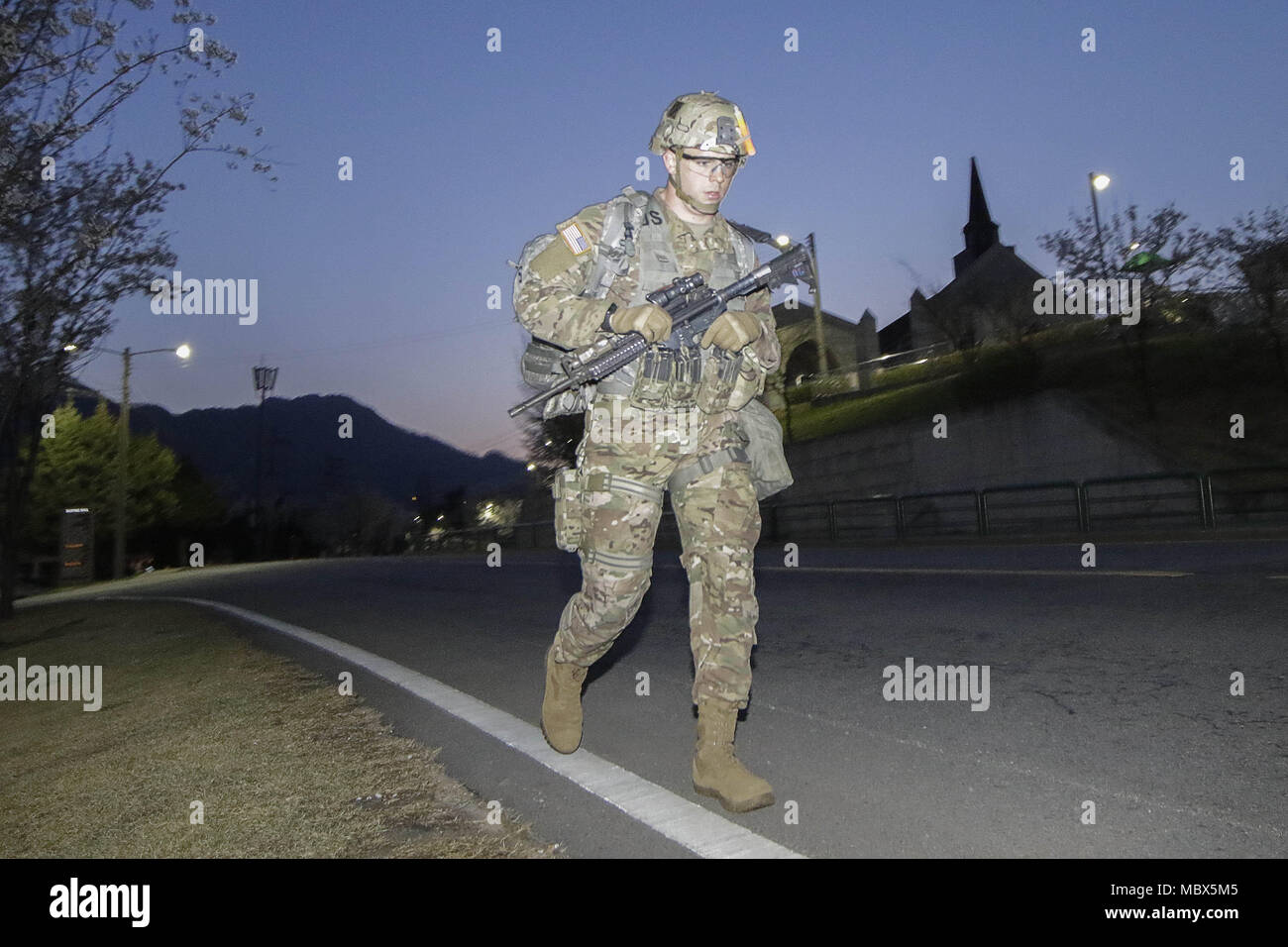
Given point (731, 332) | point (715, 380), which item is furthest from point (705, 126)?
point (715, 380)

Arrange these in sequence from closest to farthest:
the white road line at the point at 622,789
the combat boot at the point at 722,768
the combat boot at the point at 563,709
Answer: the white road line at the point at 622,789 < the combat boot at the point at 722,768 < the combat boot at the point at 563,709

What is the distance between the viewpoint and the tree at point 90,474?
46.2 m

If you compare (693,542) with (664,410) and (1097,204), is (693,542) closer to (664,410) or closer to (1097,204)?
(664,410)

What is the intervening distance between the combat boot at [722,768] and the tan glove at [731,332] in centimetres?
119

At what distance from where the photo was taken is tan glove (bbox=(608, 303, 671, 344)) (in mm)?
3410

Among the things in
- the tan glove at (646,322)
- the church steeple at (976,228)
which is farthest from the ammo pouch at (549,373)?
the church steeple at (976,228)

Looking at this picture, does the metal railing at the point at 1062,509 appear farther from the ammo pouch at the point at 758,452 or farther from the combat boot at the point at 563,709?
the ammo pouch at the point at 758,452

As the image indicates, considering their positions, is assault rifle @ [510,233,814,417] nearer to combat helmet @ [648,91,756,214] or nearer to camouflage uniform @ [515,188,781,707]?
camouflage uniform @ [515,188,781,707]

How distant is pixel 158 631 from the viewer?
11984 mm

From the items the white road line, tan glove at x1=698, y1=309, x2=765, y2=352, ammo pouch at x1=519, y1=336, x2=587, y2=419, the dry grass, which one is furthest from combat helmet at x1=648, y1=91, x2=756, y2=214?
the dry grass

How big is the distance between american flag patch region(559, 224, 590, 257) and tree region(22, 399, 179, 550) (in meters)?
46.4

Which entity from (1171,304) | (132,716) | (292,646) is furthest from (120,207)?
(1171,304)

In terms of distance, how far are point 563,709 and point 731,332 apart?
156 cm
